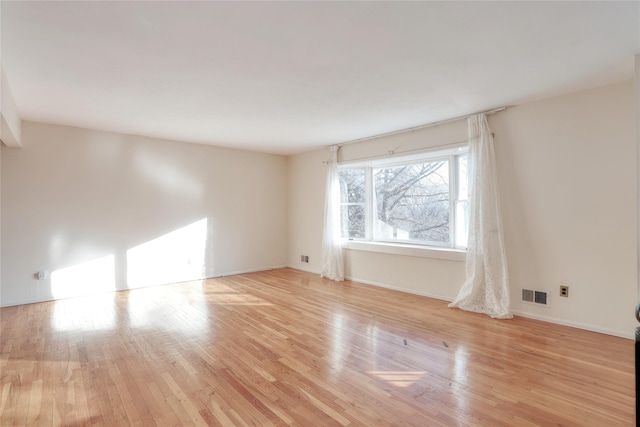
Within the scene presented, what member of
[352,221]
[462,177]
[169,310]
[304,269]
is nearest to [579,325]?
[462,177]

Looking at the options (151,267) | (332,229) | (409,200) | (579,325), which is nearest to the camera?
(579,325)

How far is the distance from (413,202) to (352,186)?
48.1 inches

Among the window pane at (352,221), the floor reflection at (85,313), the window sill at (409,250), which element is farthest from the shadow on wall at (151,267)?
the window sill at (409,250)

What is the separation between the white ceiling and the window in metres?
0.94

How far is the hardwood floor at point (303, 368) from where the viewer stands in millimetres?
1852

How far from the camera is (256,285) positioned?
5066mm

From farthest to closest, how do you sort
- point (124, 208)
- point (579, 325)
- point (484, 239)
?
point (124, 208)
point (484, 239)
point (579, 325)

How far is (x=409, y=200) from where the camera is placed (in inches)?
191

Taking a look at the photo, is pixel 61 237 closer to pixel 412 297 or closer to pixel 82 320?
pixel 82 320

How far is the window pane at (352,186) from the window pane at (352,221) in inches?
5.6

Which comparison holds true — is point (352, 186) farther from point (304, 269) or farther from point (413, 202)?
point (304, 269)

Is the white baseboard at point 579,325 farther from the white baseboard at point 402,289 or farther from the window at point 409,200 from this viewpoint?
the window at point 409,200

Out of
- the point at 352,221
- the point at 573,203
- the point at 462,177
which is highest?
the point at 462,177

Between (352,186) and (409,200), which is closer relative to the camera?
(409,200)
